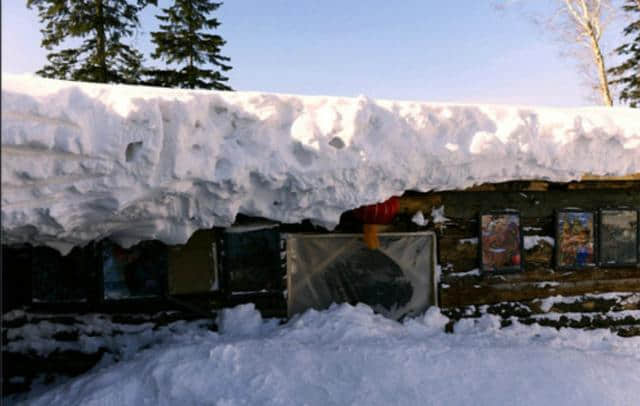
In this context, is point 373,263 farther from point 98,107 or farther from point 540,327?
point 98,107

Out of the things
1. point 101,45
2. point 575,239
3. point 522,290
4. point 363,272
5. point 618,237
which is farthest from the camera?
point 101,45

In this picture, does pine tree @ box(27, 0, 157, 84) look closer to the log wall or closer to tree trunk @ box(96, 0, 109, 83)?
tree trunk @ box(96, 0, 109, 83)

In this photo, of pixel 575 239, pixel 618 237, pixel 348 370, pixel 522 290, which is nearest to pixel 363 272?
pixel 348 370

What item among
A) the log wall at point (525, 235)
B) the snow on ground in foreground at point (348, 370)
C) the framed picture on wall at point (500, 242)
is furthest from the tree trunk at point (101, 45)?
the framed picture on wall at point (500, 242)

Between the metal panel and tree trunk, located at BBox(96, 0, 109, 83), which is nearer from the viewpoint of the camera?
the metal panel

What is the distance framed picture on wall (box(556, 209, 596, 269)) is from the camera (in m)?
5.40

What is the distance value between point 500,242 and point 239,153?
10.6 feet

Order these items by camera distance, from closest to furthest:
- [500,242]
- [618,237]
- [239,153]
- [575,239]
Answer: [239,153] → [500,242] → [575,239] → [618,237]

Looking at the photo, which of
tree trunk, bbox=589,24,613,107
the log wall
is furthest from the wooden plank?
tree trunk, bbox=589,24,613,107

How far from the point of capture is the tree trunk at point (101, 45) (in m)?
14.5

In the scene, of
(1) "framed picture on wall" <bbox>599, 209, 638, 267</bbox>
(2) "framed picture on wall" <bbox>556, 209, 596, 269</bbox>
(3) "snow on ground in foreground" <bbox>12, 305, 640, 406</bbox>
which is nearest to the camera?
(3) "snow on ground in foreground" <bbox>12, 305, 640, 406</bbox>

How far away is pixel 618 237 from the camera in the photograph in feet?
18.2

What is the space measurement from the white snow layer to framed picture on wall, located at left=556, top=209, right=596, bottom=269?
0.60m

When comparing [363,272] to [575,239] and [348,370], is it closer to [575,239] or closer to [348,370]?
[348,370]
